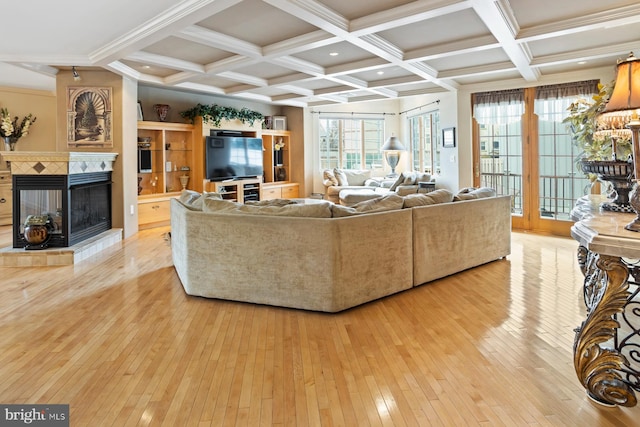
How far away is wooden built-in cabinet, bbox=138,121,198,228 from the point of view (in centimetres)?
716

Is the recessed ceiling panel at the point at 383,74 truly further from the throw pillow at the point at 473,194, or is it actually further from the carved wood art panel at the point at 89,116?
the carved wood art panel at the point at 89,116

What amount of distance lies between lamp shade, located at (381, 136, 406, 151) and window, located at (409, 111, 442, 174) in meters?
0.37

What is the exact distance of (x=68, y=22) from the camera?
13.7 feet

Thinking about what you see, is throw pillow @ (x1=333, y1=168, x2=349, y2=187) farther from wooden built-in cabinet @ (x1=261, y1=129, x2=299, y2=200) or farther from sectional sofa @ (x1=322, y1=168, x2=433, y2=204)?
wooden built-in cabinet @ (x1=261, y1=129, x2=299, y2=200)

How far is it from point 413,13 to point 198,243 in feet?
9.12

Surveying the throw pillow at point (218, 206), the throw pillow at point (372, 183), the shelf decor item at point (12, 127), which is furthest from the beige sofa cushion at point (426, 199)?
the shelf decor item at point (12, 127)

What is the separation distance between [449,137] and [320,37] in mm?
4069

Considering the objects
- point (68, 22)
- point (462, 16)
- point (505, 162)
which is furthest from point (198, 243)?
point (505, 162)

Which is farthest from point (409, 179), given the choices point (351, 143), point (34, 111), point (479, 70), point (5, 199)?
point (5, 199)

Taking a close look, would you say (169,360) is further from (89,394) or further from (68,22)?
(68,22)

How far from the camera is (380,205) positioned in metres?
3.58

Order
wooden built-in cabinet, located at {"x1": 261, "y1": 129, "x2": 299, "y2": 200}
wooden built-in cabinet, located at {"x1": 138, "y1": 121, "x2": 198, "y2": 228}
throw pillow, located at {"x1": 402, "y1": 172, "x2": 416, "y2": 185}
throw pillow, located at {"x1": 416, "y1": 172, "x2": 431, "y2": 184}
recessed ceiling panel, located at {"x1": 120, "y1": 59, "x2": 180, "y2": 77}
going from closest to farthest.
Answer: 1. recessed ceiling panel, located at {"x1": 120, "y1": 59, "x2": 180, "y2": 77}
2. wooden built-in cabinet, located at {"x1": 138, "y1": 121, "x2": 198, "y2": 228}
3. throw pillow, located at {"x1": 416, "y1": 172, "x2": 431, "y2": 184}
4. throw pillow, located at {"x1": 402, "y1": 172, "x2": 416, "y2": 185}
5. wooden built-in cabinet, located at {"x1": 261, "y1": 129, "x2": 299, "y2": 200}

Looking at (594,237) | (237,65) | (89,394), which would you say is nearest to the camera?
(594,237)

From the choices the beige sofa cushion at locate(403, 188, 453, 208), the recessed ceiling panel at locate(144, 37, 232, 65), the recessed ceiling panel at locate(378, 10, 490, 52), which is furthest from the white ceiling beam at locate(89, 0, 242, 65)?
the beige sofa cushion at locate(403, 188, 453, 208)
